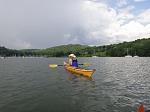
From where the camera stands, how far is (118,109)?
22156 mm

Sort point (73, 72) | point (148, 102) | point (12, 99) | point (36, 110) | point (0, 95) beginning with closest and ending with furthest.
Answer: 1. point (36, 110)
2. point (148, 102)
3. point (12, 99)
4. point (0, 95)
5. point (73, 72)

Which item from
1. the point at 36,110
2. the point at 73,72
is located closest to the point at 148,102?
the point at 36,110

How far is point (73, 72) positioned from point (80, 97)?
27699mm

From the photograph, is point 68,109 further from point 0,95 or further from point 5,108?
point 0,95

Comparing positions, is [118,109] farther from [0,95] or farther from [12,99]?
[0,95]

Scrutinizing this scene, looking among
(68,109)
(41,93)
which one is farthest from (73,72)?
(68,109)

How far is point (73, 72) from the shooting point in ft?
183

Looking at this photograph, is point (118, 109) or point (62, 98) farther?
point (62, 98)

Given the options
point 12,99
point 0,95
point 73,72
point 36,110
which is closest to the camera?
point 36,110

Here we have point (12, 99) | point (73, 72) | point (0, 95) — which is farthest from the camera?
point (73, 72)

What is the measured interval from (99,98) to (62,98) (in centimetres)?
456

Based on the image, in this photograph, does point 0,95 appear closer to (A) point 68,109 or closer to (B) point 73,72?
(A) point 68,109

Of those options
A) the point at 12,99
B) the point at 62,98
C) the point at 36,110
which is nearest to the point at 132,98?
the point at 62,98

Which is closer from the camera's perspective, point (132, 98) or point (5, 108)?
point (5, 108)
